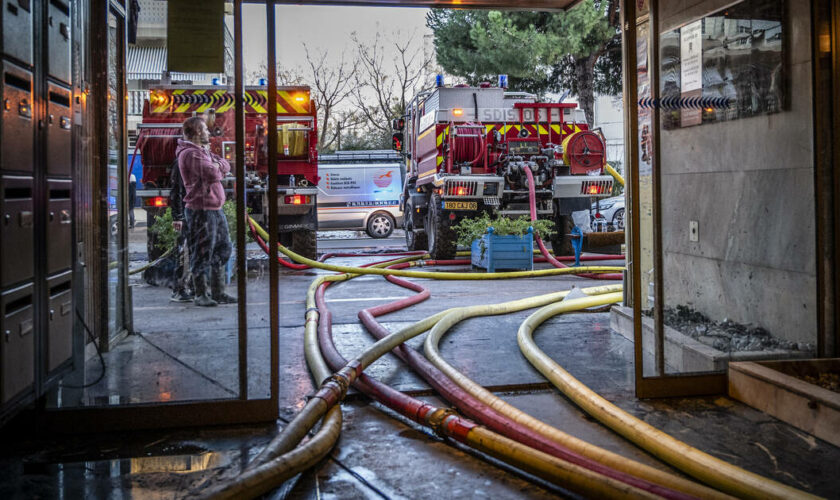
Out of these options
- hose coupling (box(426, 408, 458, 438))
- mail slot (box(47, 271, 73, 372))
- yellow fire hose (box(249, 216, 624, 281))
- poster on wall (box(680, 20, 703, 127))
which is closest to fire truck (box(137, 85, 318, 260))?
mail slot (box(47, 271, 73, 372))

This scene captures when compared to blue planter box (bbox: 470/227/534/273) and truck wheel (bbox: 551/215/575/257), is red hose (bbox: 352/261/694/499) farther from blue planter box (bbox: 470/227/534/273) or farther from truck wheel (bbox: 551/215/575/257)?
truck wheel (bbox: 551/215/575/257)

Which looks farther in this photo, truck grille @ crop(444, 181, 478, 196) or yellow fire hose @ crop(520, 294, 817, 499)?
truck grille @ crop(444, 181, 478, 196)

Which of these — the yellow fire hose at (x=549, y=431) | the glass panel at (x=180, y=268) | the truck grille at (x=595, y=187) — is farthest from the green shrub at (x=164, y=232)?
the truck grille at (x=595, y=187)

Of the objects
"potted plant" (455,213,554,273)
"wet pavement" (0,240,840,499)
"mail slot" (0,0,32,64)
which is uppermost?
"mail slot" (0,0,32,64)

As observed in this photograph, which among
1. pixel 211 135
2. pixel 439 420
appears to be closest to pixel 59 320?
pixel 211 135

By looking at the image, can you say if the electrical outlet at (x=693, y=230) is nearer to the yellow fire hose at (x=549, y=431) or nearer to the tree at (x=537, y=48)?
the yellow fire hose at (x=549, y=431)

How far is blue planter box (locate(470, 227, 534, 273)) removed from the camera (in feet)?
34.6

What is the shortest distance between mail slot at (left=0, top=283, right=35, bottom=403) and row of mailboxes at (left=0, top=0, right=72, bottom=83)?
1.06m

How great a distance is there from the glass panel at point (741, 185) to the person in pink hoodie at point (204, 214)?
2634 millimetres

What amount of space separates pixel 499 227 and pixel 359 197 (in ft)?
30.9

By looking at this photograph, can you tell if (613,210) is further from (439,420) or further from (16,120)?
(16,120)

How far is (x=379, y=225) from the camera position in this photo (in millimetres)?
19750

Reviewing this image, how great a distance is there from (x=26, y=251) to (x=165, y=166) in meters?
1.40

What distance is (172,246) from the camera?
438cm
